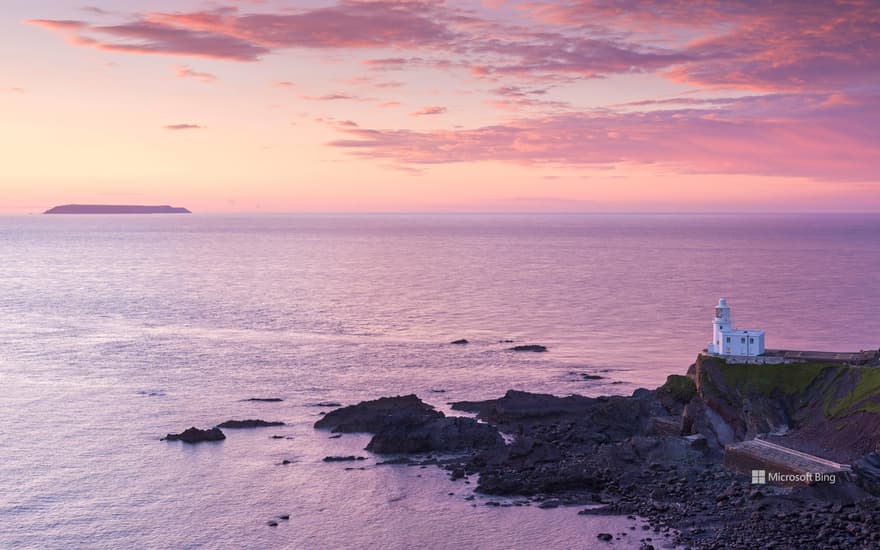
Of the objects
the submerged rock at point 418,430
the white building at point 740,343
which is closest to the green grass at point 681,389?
the white building at point 740,343

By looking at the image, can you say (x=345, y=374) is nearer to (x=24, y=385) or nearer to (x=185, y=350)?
(x=185, y=350)

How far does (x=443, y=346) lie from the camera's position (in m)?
105

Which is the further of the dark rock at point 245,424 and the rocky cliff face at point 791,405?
the dark rock at point 245,424

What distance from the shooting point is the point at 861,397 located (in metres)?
56.7

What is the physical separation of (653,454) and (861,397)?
553 inches

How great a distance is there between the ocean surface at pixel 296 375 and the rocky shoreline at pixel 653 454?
101 inches

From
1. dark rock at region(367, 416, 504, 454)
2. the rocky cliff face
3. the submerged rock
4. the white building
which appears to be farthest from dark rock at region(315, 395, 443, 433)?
the white building

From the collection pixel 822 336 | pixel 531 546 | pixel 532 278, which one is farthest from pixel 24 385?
pixel 532 278

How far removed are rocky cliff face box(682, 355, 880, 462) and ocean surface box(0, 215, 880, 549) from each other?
1499 centimetres

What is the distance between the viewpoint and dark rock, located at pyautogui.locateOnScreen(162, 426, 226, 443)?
65562mm

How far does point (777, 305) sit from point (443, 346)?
62088mm

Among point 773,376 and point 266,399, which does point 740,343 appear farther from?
point 266,399

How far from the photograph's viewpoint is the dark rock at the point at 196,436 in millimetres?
65562

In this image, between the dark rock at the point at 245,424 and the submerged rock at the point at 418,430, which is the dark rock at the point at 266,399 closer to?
the dark rock at the point at 245,424
